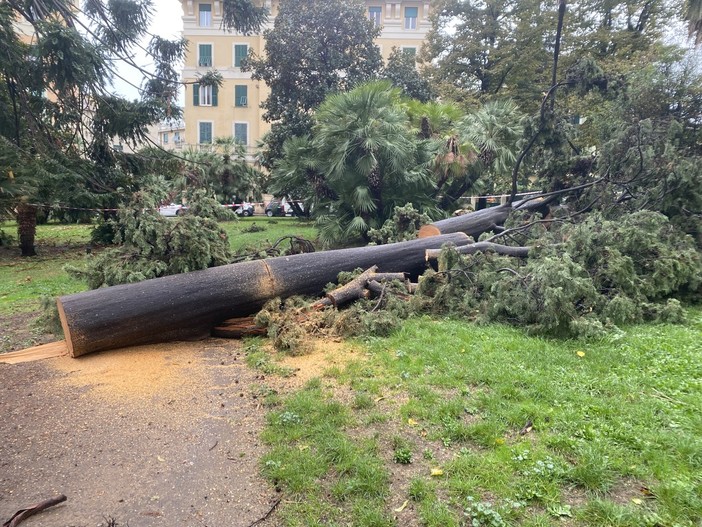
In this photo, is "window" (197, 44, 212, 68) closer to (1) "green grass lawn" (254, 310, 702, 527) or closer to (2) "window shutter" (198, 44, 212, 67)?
(2) "window shutter" (198, 44, 212, 67)

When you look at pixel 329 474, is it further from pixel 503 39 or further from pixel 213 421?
pixel 503 39

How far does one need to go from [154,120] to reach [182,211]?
6.46 meters

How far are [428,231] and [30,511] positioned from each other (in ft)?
22.3

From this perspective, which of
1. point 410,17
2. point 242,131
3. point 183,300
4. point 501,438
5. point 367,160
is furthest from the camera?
point 242,131

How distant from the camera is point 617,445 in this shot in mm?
2412

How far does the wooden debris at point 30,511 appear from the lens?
2.06 meters

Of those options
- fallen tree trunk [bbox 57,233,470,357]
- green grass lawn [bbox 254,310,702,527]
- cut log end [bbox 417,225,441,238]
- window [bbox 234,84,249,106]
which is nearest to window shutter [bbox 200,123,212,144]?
window [bbox 234,84,249,106]

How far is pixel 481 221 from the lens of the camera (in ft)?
28.1

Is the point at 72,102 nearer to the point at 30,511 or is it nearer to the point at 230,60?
the point at 30,511

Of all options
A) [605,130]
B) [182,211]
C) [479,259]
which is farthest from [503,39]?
[182,211]

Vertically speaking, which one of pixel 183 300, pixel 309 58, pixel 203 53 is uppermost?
pixel 203 53

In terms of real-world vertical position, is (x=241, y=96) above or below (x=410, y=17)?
below

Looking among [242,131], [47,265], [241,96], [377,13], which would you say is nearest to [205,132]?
[242,131]

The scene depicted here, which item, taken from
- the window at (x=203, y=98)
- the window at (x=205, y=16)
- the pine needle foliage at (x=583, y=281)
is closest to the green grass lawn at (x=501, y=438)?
the pine needle foliage at (x=583, y=281)
